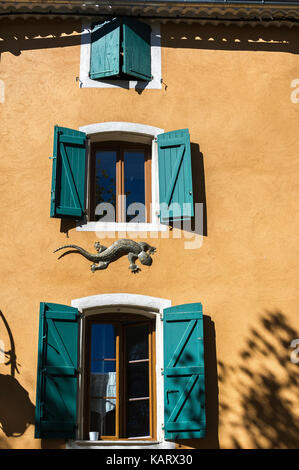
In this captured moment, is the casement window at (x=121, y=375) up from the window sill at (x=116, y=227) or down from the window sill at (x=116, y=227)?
down

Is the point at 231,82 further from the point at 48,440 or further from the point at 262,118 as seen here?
the point at 48,440

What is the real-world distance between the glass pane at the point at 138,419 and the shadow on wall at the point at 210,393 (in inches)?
21.3

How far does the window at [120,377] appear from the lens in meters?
8.80

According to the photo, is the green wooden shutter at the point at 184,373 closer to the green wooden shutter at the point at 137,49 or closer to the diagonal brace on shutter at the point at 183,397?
the diagonal brace on shutter at the point at 183,397

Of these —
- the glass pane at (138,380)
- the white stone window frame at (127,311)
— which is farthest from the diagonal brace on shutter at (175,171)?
the glass pane at (138,380)

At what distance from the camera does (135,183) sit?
33.1 feet

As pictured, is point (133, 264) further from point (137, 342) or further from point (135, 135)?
point (135, 135)

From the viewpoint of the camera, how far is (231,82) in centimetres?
1040

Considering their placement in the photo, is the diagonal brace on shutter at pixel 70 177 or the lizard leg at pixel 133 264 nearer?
the lizard leg at pixel 133 264

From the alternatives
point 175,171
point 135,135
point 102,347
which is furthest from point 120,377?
point 135,135

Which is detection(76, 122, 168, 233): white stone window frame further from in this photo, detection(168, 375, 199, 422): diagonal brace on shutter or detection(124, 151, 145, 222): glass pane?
detection(168, 375, 199, 422): diagonal brace on shutter

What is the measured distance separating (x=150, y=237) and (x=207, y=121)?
1935 mm

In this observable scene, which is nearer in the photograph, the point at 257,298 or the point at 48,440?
the point at 48,440
